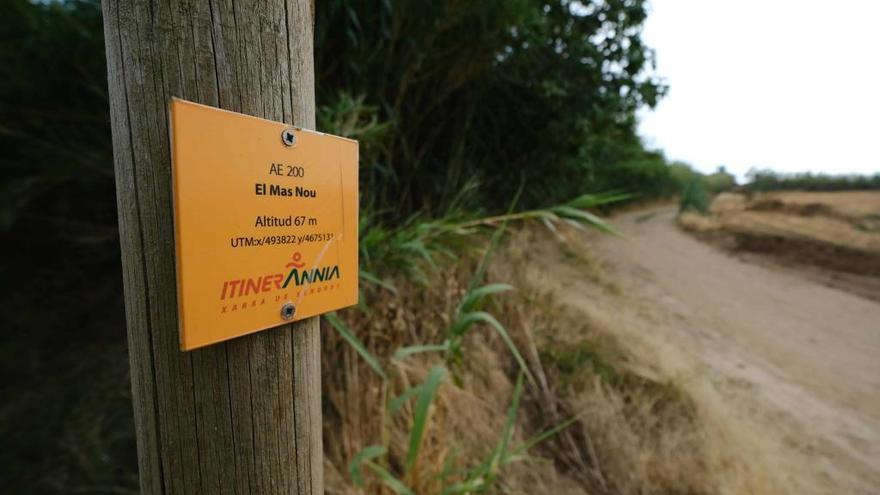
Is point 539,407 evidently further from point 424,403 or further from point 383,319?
point 424,403

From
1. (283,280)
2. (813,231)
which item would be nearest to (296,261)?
(283,280)

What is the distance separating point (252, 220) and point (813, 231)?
12034mm

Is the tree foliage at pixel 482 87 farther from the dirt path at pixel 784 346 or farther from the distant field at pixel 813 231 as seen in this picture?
the distant field at pixel 813 231

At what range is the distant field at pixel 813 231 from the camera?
7.55 metres

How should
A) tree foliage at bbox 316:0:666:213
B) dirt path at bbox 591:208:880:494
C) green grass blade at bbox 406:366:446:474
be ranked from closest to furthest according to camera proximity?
green grass blade at bbox 406:366:446:474 → tree foliage at bbox 316:0:666:213 → dirt path at bbox 591:208:880:494

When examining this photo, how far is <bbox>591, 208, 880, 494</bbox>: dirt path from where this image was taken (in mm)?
2820

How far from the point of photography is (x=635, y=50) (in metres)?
3.83

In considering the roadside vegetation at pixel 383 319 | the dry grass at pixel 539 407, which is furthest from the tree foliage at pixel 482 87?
the dry grass at pixel 539 407

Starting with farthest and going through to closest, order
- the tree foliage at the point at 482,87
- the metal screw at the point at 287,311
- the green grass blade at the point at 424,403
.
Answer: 1. the tree foliage at the point at 482,87
2. the green grass blade at the point at 424,403
3. the metal screw at the point at 287,311

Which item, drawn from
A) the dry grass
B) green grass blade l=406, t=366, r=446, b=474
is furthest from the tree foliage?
green grass blade l=406, t=366, r=446, b=474

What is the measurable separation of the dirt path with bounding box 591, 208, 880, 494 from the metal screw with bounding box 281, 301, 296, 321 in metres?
1.67

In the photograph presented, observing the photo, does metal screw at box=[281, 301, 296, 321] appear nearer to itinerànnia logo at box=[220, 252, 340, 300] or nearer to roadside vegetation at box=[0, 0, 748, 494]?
itinerànnia logo at box=[220, 252, 340, 300]

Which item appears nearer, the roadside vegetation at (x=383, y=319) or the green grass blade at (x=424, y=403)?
the green grass blade at (x=424, y=403)

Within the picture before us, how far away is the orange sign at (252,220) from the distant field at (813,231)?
885cm
